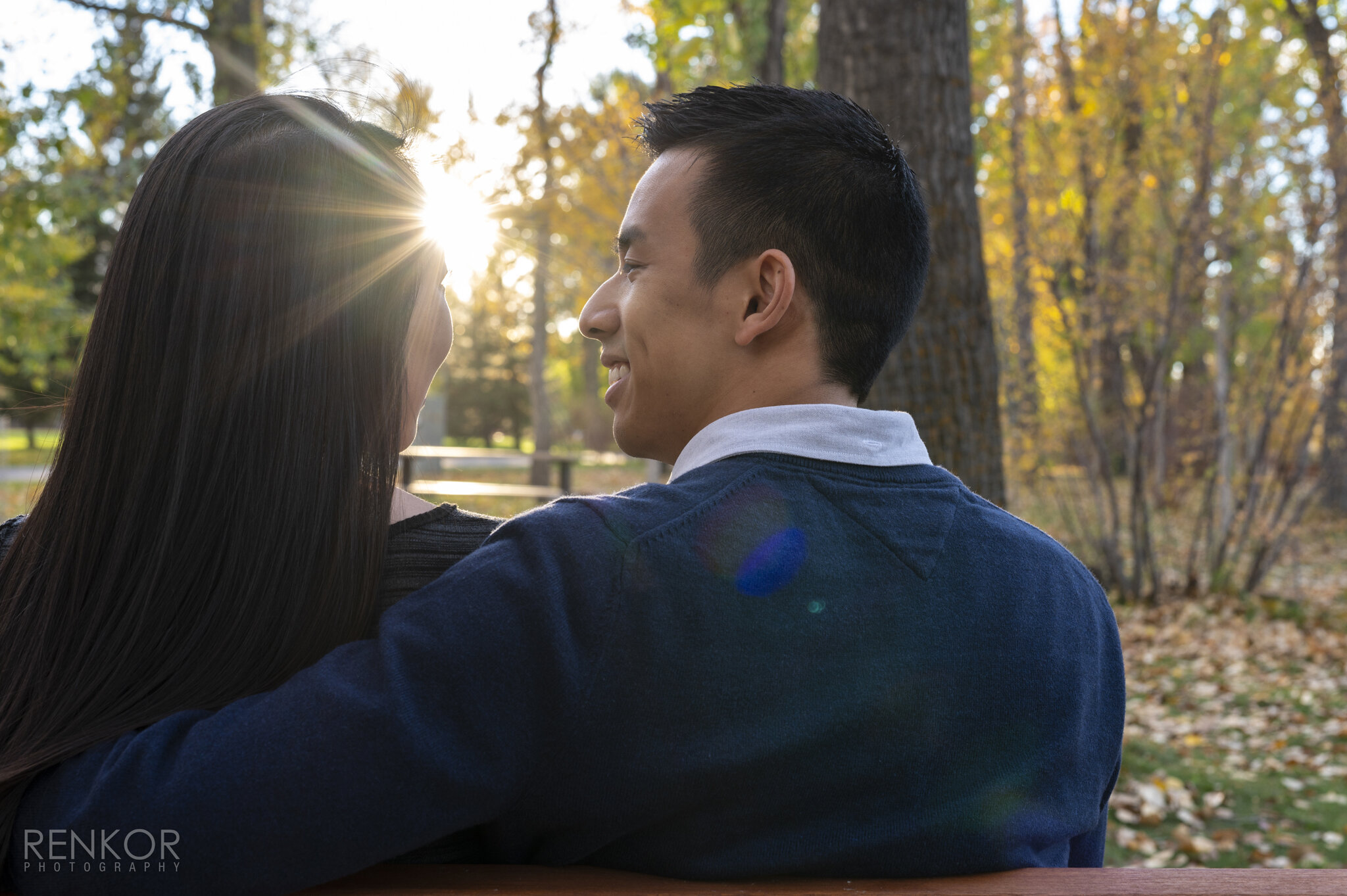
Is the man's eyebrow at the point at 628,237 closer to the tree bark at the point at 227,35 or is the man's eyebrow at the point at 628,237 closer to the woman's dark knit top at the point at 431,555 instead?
the woman's dark knit top at the point at 431,555

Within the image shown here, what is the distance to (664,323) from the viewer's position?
163 centimetres

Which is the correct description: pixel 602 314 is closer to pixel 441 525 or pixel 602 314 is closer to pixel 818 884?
pixel 441 525

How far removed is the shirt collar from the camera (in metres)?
1.33

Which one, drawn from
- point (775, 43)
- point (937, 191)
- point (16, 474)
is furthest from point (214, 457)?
point (16, 474)

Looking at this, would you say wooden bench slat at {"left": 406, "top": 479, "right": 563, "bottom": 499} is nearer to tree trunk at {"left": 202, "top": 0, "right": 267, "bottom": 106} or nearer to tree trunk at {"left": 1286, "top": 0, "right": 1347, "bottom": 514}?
tree trunk at {"left": 202, "top": 0, "right": 267, "bottom": 106}

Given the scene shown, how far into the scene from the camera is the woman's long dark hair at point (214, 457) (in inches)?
48.0

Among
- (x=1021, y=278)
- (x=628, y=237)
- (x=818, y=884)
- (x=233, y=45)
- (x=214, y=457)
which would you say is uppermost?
(x=233, y=45)

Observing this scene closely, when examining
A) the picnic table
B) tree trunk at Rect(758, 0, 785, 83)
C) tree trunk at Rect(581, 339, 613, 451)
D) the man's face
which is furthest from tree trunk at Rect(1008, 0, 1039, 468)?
tree trunk at Rect(581, 339, 613, 451)

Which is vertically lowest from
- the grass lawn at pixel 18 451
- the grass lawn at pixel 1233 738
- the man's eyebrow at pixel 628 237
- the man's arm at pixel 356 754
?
the grass lawn at pixel 18 451

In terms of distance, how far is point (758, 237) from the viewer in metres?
1.59

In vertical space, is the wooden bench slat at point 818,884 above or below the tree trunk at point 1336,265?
below

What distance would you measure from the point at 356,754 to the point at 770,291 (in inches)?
36.6

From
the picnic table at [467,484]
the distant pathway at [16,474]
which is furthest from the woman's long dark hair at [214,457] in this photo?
the distant pathway at [16,474]

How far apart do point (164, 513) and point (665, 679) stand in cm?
67
